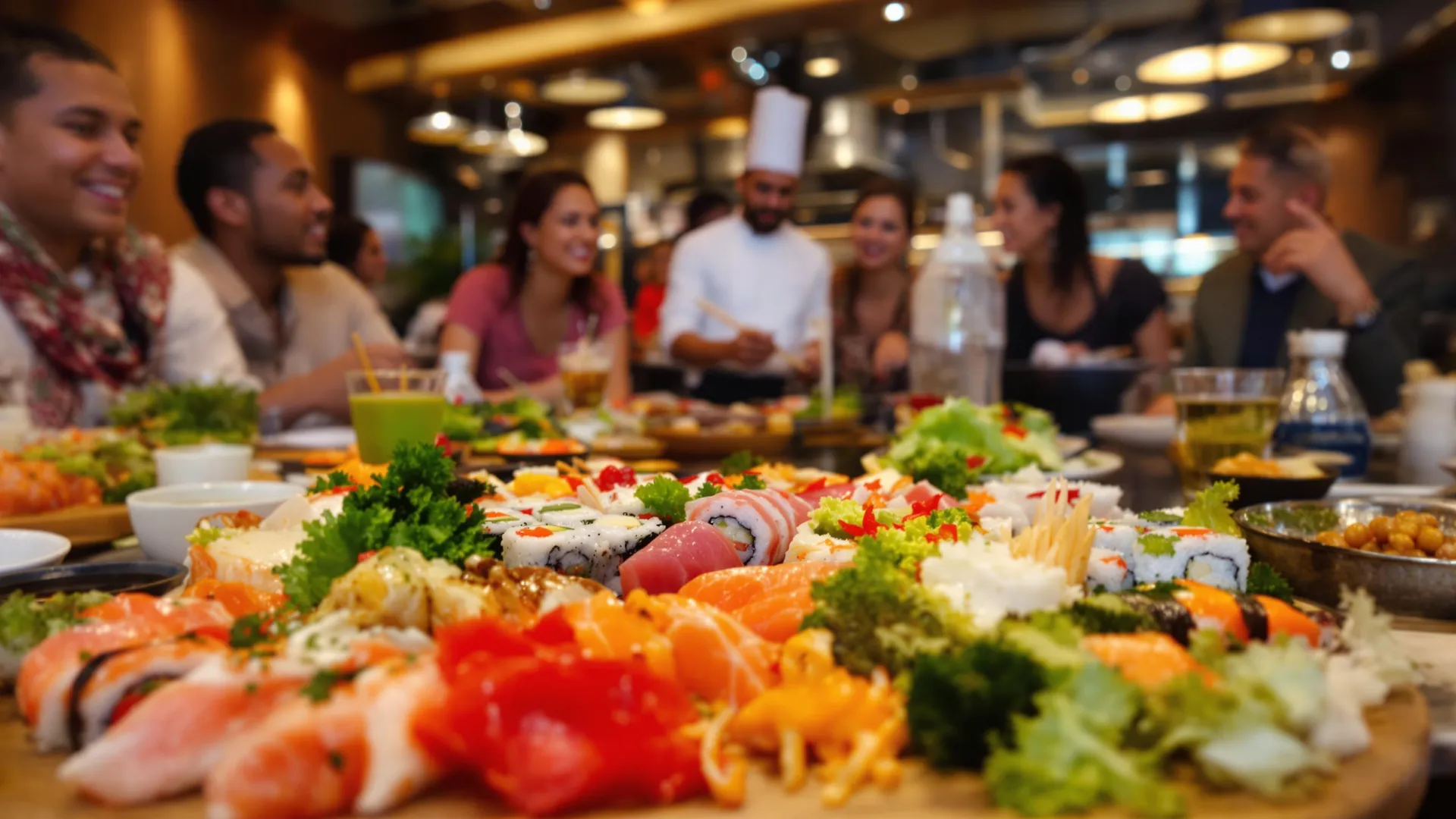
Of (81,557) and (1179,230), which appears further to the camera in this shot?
(1179,230)

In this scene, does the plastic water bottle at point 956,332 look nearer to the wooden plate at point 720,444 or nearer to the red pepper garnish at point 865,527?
the wooden plate at point 720,444

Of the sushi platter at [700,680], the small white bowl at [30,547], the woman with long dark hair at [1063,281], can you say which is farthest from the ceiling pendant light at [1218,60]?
the small white bowl at [30,547]

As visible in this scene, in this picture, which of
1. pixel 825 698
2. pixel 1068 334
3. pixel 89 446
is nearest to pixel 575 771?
pixel 825 698

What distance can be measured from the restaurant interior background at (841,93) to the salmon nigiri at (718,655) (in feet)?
23.3

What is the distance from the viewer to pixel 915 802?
2.99 ft

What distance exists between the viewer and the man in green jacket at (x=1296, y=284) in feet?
12.7

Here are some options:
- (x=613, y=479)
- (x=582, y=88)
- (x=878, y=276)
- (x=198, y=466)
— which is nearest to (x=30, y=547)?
(x=198, y=466)

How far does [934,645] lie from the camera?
3.55ft

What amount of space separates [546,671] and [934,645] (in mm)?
421

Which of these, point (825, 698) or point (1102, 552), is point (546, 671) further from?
point (1102, 552)

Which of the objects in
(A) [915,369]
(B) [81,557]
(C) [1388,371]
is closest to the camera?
(B) [81,557]

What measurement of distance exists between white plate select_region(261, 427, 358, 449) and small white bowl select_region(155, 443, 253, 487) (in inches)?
35.2

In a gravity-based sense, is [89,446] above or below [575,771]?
above

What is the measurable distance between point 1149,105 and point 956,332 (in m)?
6.19
